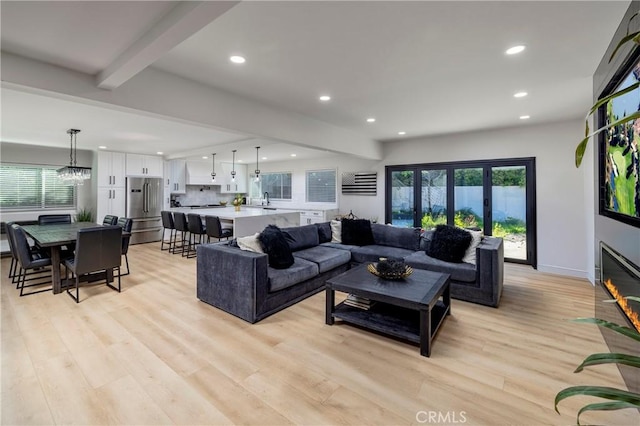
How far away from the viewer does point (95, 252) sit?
3891mm

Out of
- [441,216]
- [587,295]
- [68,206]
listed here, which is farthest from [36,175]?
[587,295]

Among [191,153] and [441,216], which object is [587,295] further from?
[191,153]

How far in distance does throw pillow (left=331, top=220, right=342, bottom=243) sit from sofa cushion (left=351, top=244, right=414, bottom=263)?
1.79 ft

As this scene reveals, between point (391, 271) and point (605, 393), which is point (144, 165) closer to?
point (391, 271)

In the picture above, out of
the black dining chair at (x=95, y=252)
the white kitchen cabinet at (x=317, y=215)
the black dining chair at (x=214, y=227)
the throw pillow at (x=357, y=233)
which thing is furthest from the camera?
the white kitchen cabinet at (x=317, y=215)

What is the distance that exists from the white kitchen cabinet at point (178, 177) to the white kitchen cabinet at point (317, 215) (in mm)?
3672

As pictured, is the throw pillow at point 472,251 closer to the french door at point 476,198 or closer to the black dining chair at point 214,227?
the french door at point 476,198

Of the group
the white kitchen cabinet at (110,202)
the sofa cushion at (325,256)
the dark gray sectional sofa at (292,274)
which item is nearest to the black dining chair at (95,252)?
the dark gray sectional sofa at (292,274)

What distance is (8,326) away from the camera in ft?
9.78

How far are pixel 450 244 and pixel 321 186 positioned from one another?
5.18 m

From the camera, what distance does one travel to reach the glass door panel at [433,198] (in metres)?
6.11

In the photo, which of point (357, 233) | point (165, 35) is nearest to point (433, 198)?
point (357, 233)

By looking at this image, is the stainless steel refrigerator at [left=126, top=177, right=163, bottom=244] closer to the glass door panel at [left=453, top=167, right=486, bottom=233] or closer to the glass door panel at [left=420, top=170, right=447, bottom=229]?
the glass door panel at [left=420, top=170, right=447, bottom=229]

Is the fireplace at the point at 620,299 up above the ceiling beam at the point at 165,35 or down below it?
below
